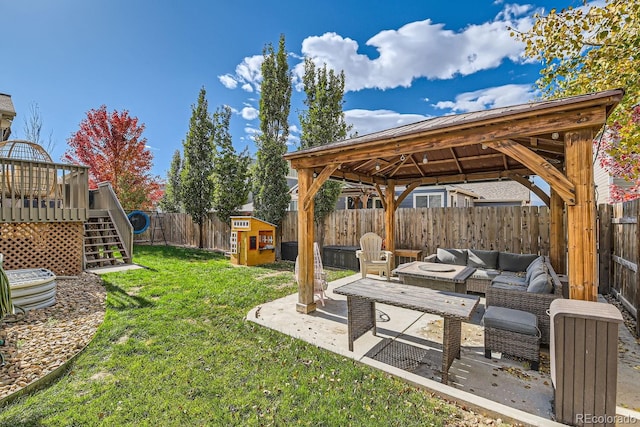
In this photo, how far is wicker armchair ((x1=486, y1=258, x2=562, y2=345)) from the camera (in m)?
3.37

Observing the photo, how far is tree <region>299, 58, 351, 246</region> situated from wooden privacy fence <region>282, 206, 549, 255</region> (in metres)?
1.02

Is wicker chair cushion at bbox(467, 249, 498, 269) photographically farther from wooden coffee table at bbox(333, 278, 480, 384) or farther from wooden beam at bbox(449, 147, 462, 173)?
wooden coffee table at bbox(333, 278, 480, 384)

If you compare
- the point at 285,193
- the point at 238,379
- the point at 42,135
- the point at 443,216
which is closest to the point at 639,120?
the point at 443,216

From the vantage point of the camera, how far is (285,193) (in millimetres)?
10484

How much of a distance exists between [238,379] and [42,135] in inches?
678

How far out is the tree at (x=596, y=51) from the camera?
416 centimetres

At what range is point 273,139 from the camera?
417 inches

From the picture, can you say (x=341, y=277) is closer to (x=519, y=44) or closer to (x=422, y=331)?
(x=422, y=331)

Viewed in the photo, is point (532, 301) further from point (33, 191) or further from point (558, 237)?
point (33, 191)

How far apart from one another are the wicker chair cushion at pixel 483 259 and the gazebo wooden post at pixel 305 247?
13.0ft

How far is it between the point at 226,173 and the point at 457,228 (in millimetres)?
8851

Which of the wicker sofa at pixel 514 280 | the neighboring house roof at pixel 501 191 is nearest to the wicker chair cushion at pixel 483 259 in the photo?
the wicker sofa at pixel 514 280

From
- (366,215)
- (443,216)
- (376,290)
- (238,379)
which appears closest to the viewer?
(238,379)

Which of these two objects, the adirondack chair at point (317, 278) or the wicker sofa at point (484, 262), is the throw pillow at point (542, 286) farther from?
the adirondack chair at point (317, 278)
